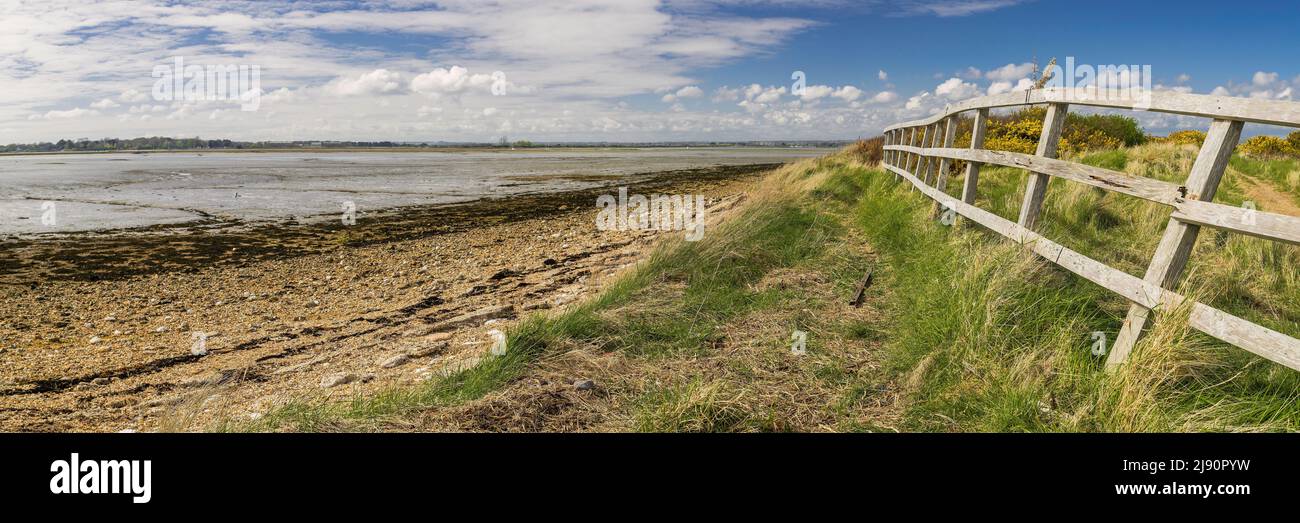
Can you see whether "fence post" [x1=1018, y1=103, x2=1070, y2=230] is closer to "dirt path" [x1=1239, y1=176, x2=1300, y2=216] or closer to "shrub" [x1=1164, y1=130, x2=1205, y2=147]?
"dirt path" [x1=1239, y1=176, x2=1300, y2=216]

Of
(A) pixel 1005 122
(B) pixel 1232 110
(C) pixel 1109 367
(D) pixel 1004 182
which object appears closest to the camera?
(B) pixel 1232 110

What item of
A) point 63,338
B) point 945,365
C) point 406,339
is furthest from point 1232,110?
point 63,338

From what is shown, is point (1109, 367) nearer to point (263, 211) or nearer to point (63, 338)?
point (63, 338)

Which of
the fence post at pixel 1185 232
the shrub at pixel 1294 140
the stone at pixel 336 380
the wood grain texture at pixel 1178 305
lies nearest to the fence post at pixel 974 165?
the wood grain texture at pixel 1178 305

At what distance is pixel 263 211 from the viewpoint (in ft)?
62.2

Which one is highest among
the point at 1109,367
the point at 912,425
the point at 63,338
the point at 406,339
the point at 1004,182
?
the point at 1004,182

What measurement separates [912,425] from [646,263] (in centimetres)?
391

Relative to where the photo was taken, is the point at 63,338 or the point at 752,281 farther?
the point at 63,338

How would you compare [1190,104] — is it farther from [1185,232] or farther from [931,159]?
[931,159]

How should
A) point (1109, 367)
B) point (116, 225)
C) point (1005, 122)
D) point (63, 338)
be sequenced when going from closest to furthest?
point (1109, 367), point (63, 338), point (116, 225), point (1005, 122)

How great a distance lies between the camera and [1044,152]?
5.07m

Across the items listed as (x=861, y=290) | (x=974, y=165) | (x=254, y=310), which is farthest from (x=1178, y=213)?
(x=254, y=310)

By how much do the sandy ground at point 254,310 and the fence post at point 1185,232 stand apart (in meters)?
4.08

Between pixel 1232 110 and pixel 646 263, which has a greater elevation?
pixel 1232 110
